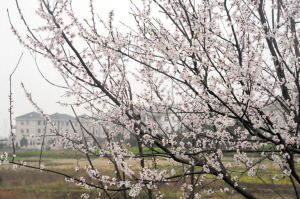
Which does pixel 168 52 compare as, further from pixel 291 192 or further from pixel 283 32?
pixel 291 192

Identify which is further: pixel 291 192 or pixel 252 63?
pixel 291 192

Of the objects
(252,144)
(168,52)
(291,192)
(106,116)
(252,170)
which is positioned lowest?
(291,192)

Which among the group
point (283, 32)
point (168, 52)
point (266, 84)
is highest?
point (283, 32)

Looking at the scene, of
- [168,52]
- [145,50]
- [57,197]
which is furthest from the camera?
[57,197]

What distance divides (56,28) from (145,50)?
1.27 m

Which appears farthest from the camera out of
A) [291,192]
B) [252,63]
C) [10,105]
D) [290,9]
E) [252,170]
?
[291,192]

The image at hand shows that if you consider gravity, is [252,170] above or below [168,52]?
below

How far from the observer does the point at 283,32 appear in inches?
93.5

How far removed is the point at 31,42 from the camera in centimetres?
235

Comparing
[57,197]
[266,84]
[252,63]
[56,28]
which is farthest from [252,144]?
[57,197]

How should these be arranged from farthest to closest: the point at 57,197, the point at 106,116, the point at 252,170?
the point at 57,197, the point at 106,116, the point at 252,170

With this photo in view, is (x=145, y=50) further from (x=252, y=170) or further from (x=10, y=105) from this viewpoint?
(x=252, y=170)

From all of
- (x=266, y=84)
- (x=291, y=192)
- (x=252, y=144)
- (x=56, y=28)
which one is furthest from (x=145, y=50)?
(x=291, y=192)

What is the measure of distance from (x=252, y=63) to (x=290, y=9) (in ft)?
2.77
